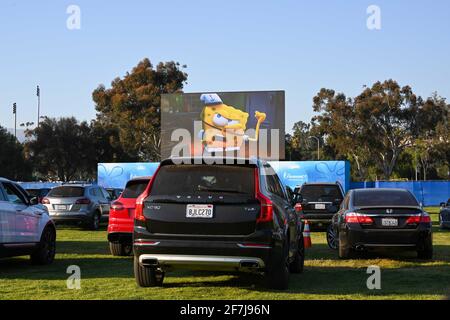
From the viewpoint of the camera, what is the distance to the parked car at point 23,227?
35.1ft

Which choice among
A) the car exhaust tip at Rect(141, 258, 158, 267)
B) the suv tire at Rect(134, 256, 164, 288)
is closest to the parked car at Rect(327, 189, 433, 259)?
the suv tire at Rect(134, 256, 164, 288)

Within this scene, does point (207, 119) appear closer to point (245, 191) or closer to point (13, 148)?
point (245, 191)

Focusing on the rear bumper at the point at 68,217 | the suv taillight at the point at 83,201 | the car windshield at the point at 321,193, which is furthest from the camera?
the suv taillight at the point at 83,201

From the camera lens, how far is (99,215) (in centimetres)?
2280

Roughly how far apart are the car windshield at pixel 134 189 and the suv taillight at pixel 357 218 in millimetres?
4327

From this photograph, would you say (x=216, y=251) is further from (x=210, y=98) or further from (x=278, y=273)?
(x=210, y=98)

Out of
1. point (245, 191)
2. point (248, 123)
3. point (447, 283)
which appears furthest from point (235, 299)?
point (248, 123)

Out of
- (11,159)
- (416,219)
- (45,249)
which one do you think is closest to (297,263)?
(416,219)

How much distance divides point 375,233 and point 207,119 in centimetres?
2606

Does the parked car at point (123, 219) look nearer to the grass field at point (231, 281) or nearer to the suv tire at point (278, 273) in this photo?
the grass field at point (231, 281)

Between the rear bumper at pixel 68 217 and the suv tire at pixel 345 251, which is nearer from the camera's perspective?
the suv tire at pixel 345 251

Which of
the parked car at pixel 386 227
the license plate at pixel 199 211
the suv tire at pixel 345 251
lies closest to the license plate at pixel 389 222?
the parked car at pixel 386 227

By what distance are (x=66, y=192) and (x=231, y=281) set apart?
13.5 metres

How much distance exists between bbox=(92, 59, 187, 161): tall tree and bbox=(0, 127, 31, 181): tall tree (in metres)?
10.3
